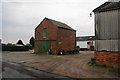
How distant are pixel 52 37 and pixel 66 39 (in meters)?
3.46

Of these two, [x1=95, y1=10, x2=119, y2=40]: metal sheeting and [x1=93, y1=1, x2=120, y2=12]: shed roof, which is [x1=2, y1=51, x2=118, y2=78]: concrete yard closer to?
[x1=95, y1=10, x2=119, y2=40]: metal sheeting

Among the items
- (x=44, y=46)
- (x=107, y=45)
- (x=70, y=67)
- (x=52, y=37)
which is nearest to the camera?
(x=70, y=67)

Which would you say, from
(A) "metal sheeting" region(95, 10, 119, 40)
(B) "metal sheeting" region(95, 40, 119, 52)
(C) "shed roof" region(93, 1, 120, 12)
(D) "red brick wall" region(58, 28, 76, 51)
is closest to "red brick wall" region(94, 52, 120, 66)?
(B) "metal sheeting" region(95, 40, 119, 52)

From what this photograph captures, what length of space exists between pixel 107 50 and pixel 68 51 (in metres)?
14.0

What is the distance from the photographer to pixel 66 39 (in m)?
24.3

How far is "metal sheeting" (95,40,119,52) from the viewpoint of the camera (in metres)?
9.97

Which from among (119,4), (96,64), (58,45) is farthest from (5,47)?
(119,4)

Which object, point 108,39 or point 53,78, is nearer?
point 53,78

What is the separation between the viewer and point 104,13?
36.0 ft

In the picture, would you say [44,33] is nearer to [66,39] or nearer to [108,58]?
[66,39]

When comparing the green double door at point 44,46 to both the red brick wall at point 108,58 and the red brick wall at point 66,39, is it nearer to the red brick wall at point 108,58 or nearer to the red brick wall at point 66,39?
the red brick wall at point 66,39

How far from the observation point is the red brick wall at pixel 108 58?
9692 mm

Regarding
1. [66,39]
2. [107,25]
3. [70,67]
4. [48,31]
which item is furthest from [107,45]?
[48,31]

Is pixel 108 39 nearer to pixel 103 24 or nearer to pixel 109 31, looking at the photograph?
pixel 109 31
